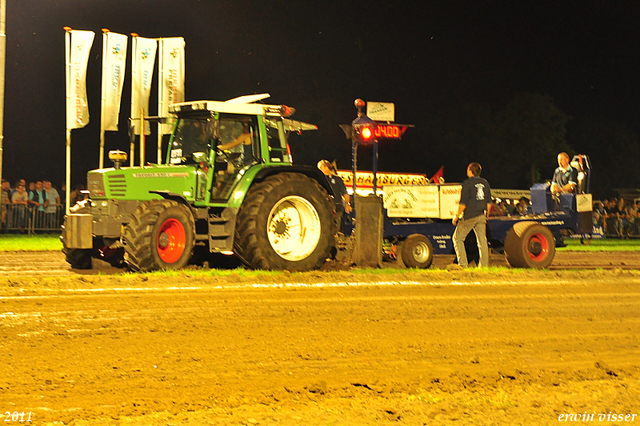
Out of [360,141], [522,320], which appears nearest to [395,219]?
[360,141]

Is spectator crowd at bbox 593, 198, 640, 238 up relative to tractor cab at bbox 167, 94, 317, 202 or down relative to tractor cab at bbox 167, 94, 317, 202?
down

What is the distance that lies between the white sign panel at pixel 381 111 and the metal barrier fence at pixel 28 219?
9.47 meters

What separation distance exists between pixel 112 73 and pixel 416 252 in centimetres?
779

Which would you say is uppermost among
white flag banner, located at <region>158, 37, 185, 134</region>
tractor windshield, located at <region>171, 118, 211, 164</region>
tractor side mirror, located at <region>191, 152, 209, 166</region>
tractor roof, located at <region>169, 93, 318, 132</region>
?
white flag banner, located at <region>158, 37, 185, 134</region>

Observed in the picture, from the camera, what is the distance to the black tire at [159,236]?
9.55 metres

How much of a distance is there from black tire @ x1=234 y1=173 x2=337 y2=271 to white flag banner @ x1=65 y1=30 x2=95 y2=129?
7077mm

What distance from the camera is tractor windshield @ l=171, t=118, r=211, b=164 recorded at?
1048 cm

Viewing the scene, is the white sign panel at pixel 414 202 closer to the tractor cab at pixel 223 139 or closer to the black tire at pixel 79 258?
the tractor cab at pixel 223 139

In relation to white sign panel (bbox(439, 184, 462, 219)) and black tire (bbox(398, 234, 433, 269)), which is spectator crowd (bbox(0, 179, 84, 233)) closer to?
black tire (bbox(398, 234, 433, 269))

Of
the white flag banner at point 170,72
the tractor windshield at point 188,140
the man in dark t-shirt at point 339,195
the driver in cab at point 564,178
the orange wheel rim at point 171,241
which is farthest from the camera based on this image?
the white flag banner at point 170,72

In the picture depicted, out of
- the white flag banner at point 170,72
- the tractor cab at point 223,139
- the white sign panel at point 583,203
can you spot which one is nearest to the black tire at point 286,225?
the tractor cab at point 223,139

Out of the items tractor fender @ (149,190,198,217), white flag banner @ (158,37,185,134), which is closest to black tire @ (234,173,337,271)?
tractor fender @ (149,190,198,217)

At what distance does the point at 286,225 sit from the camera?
10766mm

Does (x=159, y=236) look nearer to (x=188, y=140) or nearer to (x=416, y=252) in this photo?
(x=188, y=140)
